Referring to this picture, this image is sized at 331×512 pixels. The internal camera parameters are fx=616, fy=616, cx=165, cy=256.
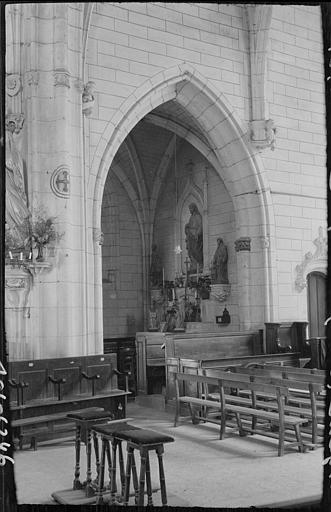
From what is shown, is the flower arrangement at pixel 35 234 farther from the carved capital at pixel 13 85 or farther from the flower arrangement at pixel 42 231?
the carved capital at pixel 13 85

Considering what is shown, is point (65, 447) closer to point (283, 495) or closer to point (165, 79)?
point (283, 495)

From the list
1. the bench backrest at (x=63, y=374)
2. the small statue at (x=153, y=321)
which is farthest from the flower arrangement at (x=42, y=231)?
the small statue at (x=153, y=321)

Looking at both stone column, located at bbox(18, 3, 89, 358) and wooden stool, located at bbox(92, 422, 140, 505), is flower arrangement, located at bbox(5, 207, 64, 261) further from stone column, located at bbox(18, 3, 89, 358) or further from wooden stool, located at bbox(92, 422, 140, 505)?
wooden stool, located at bbox(92, 422, 140, 505)

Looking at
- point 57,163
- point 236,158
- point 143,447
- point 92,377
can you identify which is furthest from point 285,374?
point 236,158

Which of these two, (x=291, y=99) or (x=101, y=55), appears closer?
(x=101, y=55)

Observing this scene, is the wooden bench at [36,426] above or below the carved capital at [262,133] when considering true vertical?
below

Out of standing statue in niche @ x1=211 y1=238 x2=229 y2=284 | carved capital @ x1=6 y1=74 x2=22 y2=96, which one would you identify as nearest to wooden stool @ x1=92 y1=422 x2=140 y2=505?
carved capital @ x1=6 y1=74 x2=22 y2=96

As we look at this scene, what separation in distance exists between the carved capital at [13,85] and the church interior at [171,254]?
0.02 metres

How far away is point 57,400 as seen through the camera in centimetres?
796

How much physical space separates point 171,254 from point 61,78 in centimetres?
756

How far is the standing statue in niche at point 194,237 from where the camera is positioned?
14.9 m

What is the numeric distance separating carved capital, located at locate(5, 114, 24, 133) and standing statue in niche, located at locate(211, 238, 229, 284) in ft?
20.0

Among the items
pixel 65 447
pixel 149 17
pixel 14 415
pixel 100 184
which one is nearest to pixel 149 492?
pixel 65 447

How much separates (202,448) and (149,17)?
747 centimetres
